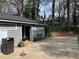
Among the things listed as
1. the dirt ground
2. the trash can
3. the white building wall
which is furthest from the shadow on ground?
the trash can

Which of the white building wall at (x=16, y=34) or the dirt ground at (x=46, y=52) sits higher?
the white building wall at (x=16, y=34)

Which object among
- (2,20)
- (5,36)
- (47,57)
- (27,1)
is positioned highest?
(27,1)

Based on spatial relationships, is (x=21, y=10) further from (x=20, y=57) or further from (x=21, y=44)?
(x=20, y=57)

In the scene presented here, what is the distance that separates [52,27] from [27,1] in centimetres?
828

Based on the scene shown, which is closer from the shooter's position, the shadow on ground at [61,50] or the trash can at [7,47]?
the trash can at [7,47]

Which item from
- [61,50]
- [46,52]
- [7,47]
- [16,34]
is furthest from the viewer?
[16,34]

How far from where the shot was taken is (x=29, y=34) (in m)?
22.5

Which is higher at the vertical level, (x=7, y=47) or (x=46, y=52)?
(x=7, y=47)

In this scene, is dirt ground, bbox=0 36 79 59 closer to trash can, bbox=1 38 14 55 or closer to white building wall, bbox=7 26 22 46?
trash can, bbox=1 38 14 55

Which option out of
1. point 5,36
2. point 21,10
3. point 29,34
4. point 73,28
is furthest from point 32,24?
point 73,28

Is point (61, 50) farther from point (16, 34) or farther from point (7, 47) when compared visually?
point (16, 34)

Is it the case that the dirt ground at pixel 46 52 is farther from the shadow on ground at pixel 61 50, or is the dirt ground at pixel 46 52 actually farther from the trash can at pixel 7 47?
the trash can at pixel 7 47

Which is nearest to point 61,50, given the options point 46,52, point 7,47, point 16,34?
point 46,52

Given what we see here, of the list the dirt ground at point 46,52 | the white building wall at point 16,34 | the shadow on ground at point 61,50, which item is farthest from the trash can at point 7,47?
the shadow on ground at point 61,50
